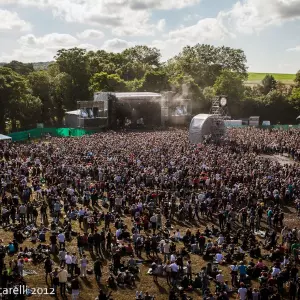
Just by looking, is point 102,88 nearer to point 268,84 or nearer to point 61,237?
point 268,84

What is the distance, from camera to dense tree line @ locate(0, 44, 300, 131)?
6091 cm

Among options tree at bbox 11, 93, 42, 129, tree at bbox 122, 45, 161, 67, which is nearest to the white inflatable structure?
tree at bbox 11, 93, 42, 129

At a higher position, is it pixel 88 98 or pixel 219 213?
pixel 88 98

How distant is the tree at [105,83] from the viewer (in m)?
77.2

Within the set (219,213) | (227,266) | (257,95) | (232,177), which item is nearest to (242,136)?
(232,177)

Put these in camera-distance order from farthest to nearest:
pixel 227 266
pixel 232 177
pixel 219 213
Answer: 1. pixel 232 177
2. pixel 219 213
3. pixel 227 266

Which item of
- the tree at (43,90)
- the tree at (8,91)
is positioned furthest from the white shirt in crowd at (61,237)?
the tree at (43,90)

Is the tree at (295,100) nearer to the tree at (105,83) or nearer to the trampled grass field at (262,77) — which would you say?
the tree at (105,83)

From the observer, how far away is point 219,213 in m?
22.0

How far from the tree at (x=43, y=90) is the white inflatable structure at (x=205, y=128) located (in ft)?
101

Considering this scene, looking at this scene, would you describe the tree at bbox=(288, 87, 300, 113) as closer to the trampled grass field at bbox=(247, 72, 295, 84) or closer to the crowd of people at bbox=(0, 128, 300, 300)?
the crowd of people at bbox=(0, 128, 300, 300)

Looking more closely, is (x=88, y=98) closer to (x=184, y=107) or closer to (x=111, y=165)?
(x=184, y=107)

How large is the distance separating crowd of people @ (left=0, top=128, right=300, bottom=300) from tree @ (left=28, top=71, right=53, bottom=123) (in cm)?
3228

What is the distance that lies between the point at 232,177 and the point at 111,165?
8.93m
